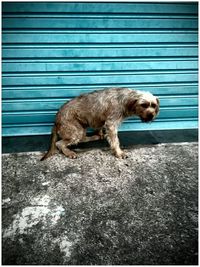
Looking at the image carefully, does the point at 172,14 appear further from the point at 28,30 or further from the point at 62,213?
the point at 62,213

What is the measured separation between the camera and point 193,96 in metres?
5.32

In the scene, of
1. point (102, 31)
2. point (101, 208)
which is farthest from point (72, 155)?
point (102, 31)

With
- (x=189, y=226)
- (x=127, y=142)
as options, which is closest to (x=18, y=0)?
(x=127, y=142)

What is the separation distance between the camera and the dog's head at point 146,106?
13.4ft

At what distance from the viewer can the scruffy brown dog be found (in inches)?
172

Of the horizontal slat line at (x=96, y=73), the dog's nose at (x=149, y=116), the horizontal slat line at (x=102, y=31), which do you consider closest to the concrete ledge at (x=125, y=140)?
the dog's nose at (x=149, y=116)

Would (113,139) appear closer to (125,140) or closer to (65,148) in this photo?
(125,140)

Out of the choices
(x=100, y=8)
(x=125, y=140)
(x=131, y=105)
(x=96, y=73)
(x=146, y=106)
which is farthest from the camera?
(x=125, y=140)

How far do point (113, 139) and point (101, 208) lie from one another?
5.01 feet

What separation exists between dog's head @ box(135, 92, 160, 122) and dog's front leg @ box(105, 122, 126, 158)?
558mm

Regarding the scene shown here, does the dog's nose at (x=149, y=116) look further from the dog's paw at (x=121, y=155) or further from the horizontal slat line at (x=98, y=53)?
the horizontal slat line at (x=98, y=53)

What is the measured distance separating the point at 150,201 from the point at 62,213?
1317 mm

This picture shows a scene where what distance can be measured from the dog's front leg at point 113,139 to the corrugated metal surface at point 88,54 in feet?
3.37

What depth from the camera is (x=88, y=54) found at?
15.4 ft
